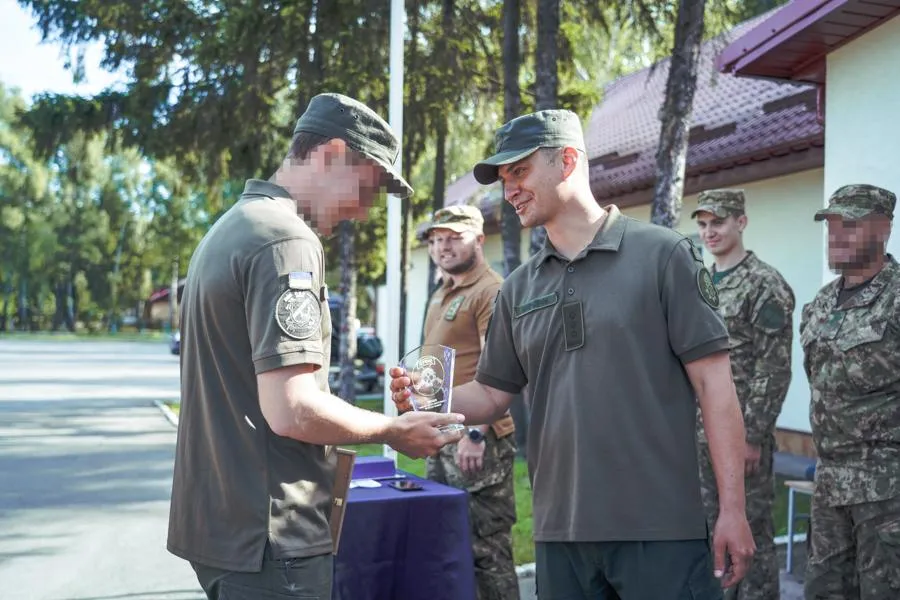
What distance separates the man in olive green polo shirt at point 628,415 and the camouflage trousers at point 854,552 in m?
1.46

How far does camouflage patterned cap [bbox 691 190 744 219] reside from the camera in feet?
18.4

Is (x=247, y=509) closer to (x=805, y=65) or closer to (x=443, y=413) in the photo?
(x=443, y=413)

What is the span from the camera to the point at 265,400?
2.40m

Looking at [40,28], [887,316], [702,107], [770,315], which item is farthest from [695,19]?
[40,28]

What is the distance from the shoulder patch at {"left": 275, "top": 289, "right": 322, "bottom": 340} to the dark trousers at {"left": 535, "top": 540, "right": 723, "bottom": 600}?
3.48 ft

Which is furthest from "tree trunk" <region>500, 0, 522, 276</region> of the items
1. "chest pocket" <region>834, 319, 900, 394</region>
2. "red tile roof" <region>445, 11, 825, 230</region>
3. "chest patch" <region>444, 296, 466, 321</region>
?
"chest pocket" <region>834, 319, 900, 394</region>

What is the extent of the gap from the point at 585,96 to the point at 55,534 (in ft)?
30.8

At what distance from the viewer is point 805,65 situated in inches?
315

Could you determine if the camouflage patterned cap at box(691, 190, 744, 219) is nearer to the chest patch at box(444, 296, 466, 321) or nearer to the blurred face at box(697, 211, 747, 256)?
the blurred face at box(697, 211, 747, 256)

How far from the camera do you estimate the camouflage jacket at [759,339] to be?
5.18m

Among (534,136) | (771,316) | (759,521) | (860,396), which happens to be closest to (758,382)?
(771,316)

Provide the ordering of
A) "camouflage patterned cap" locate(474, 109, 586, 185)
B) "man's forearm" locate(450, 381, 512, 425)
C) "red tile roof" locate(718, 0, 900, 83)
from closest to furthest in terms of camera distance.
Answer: "camouflage patterned cap" locate(474, 109, 586, 185)
"man's forearm" locate(450, 381, 512, 425)
"red tile roof" locate(718, 0, 900, 83)

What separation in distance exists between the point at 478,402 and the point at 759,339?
8.23 ft

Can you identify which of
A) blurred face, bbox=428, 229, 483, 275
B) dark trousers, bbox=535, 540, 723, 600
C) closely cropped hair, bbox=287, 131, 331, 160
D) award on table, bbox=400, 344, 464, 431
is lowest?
dark trousers, bbox=535, 540, 723, 600
